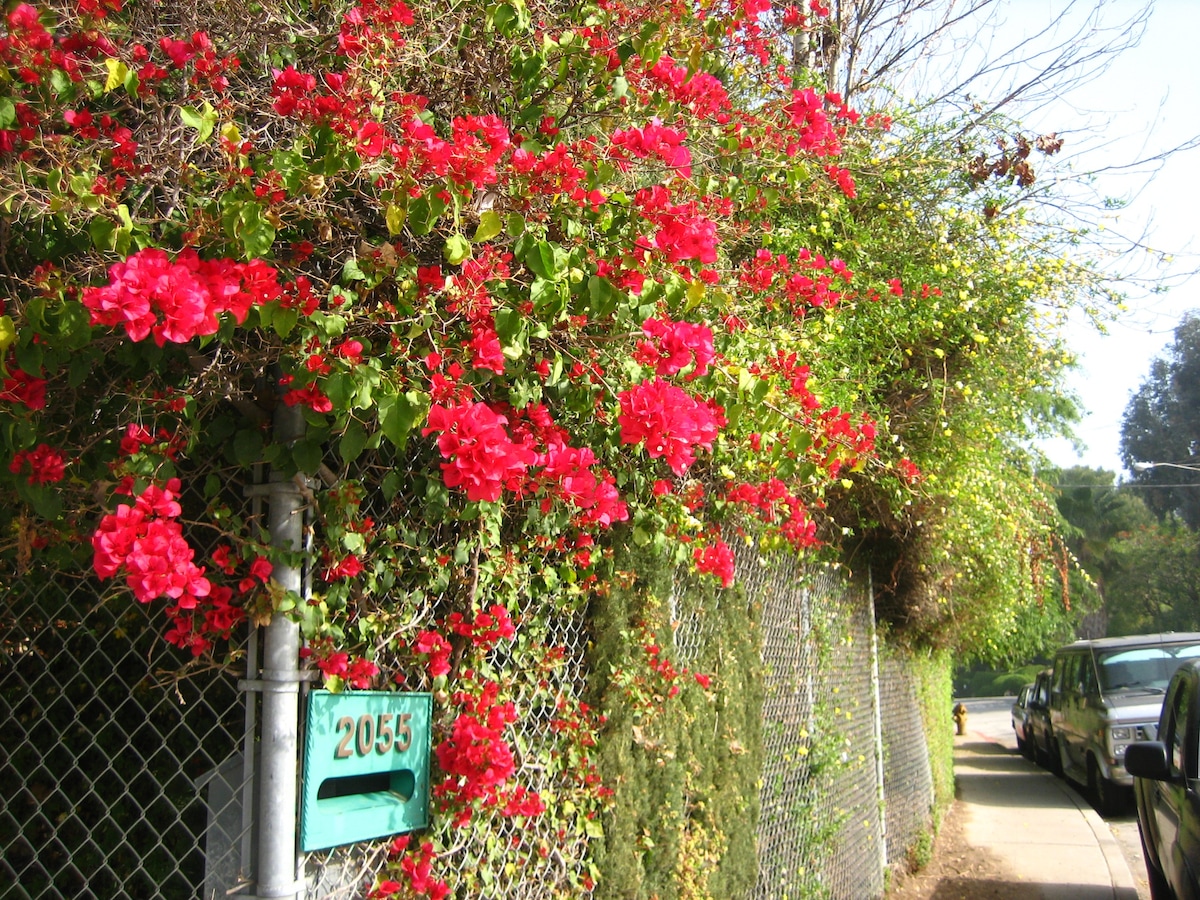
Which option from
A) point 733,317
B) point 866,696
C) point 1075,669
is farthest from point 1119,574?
point 733,317

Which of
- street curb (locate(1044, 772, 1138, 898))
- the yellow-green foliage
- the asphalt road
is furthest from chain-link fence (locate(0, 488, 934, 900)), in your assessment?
the asphalt road

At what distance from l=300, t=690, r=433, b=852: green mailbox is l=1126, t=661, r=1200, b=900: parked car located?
13.4 ft

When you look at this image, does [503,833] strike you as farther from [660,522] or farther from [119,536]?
[119,536]

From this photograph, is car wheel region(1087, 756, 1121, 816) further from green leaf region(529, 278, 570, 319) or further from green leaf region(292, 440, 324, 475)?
green leaf region(292, 440, 324, 475)

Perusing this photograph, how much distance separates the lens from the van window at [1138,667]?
11.9 meters

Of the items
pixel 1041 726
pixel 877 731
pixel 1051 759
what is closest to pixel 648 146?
pixel 877 731

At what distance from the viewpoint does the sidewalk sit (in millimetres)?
7832

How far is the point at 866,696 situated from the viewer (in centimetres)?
720

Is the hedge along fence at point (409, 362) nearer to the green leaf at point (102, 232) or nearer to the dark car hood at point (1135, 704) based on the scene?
the green leaf at point (102, 232)

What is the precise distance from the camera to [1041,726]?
17547 millimetres

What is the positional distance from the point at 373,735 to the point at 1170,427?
208ft

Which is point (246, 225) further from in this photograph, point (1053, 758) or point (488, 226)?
point (1053, 758)

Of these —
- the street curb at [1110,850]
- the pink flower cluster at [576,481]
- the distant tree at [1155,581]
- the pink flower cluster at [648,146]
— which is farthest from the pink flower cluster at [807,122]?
the distant tree at [1155,581]

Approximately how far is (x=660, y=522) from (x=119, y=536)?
77.5 inches
